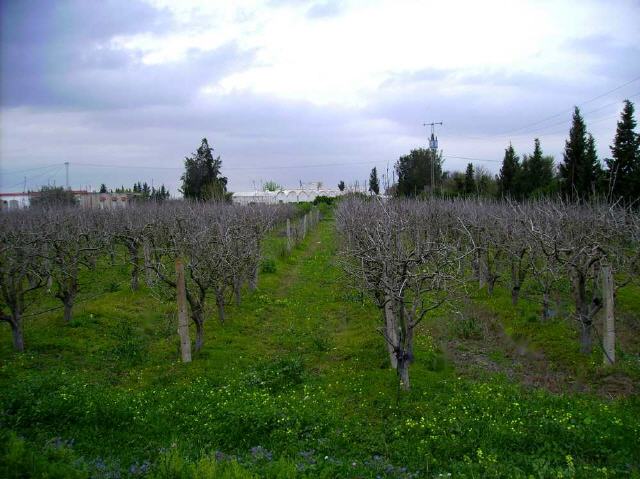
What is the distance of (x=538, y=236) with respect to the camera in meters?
9.78

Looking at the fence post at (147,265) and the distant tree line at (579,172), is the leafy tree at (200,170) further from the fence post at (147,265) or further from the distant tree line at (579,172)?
the fence post at (147,265)

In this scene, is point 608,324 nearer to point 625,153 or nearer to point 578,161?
point 625,153

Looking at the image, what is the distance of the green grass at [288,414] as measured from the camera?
5.41 meters

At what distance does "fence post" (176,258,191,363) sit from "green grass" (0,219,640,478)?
11.5 inches

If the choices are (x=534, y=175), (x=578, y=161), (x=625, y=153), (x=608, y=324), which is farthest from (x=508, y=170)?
(x=608, y=324)

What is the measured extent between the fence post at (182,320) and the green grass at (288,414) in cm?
29

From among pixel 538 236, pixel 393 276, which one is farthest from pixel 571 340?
pixel 393 276

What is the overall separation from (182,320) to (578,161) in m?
30.9

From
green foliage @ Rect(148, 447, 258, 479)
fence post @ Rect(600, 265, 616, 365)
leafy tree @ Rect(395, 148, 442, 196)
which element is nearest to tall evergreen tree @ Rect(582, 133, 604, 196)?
leafy tree @ Rect(395, 148, 442, 196)

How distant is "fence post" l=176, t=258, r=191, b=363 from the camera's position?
9.44 metres

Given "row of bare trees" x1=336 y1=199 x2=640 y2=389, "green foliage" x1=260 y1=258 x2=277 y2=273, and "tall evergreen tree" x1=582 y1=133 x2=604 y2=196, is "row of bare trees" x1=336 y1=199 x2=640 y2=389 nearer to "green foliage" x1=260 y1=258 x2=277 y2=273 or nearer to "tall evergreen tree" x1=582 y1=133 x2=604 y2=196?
"green foliage" x1=260 y1=258 x2=277 y2=273

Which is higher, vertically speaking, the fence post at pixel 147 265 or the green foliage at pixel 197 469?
the fence post at pixel 147 265

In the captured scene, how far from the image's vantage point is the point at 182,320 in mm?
9500

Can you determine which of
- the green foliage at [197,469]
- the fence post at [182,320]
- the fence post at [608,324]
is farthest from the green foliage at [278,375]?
the fence post at [608,324]
